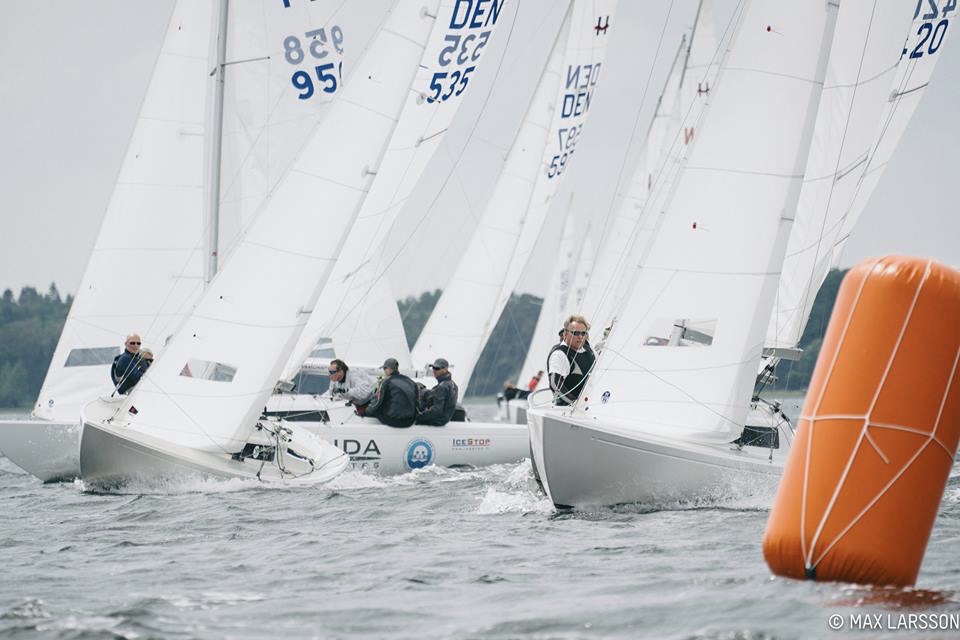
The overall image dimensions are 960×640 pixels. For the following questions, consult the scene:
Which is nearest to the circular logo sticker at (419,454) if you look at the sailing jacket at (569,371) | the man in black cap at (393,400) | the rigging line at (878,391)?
the man in black cap at (393,400)

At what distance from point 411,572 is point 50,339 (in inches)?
1996

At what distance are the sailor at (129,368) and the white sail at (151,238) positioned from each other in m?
1.55

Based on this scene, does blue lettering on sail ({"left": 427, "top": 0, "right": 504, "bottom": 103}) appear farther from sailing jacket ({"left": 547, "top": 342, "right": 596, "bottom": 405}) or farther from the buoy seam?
the buoy seam

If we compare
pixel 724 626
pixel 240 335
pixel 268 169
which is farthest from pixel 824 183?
pixel 724 626

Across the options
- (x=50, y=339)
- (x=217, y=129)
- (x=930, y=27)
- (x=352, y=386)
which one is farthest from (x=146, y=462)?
(x=50, y=339)

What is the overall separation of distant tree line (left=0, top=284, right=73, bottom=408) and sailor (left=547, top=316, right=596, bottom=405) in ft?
135

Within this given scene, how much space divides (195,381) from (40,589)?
4.68 meters

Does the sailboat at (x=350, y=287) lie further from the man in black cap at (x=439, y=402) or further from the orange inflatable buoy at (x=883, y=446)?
the orange inflatable buoy at (x=883, y=446)

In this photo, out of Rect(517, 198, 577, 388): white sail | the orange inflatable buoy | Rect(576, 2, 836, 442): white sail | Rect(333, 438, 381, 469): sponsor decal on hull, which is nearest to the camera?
the orange inflatable buoy

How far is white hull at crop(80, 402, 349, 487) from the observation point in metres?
10.1

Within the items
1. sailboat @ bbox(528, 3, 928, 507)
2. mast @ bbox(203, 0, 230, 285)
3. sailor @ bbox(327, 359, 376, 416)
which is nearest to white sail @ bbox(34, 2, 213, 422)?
mast @ bbox(203, 0, 230, 285)

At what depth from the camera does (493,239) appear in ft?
67.1

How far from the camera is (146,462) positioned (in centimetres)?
1015

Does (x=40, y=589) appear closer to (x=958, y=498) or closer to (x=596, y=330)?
(x=958, y=498)
